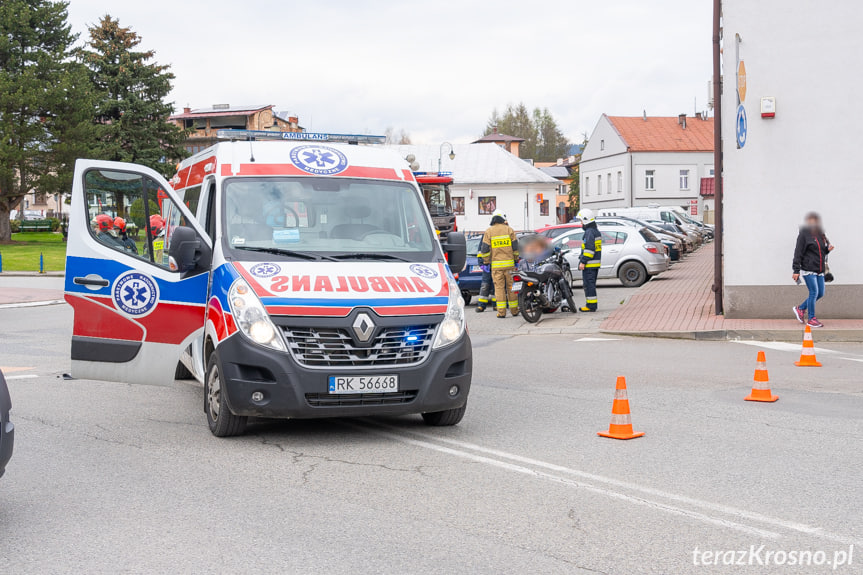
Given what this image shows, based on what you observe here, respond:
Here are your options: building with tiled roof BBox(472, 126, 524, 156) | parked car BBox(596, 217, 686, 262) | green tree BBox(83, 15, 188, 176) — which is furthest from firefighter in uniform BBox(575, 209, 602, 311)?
building with tiled roof BBox(472, 126, 524, 156)

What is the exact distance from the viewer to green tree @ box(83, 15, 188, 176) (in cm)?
6506

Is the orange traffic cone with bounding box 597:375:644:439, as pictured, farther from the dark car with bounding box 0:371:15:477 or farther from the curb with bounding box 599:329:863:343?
the curb with bounding box 599:329:863:343

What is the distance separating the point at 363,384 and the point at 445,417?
1180 mm

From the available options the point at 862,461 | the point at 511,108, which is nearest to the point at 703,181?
the point at 511,108

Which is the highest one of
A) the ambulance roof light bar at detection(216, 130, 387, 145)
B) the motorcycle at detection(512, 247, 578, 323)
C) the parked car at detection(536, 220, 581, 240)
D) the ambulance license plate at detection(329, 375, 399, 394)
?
the parked car at detection(536, 220, 581, 240)

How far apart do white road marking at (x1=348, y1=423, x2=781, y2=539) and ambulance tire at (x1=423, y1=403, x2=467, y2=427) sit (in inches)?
15.7

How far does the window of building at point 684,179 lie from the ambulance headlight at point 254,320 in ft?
254

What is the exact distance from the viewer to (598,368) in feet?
39.5

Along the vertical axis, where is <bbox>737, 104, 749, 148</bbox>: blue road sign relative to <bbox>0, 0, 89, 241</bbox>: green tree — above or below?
below

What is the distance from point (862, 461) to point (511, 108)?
128m

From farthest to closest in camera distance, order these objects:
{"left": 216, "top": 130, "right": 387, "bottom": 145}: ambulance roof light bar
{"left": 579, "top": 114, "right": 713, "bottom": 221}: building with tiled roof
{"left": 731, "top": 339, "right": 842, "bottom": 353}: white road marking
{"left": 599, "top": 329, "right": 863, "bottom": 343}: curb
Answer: {"left": 579, "top": 114, "right": 713, "bottom": 221}: building with tiled roof, {"left": 599, "top": 329, "right": 863, "bottom": 343}: curb, {"left": 731, "top": 339, "right": 842, "bottom": 353}: white road marking, {"left": 216, "top": 130, "right": 387, "bottom": 145}: ambulance roof light bar

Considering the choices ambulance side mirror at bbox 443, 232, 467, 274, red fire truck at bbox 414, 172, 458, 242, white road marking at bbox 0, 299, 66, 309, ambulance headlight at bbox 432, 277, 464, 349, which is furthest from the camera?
red fire truck at bbox 414, 172, 458, 242

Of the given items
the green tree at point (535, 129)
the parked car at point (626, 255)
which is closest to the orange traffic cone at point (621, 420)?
the parked car at point (626, 255)

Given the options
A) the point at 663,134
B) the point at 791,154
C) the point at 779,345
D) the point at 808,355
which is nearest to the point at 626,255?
the point at 791,154
